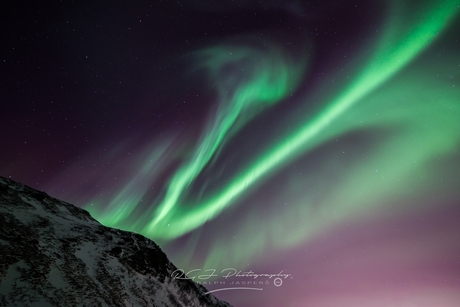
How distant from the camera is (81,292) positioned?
29.5 m

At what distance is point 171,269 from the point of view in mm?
58719

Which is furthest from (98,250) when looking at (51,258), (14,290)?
(14,290)

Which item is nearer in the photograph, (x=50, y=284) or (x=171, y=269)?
(x=50, y=284)

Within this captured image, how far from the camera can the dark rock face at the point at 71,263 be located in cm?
2570

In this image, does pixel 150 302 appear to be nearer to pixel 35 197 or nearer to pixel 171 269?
pixel 171 269

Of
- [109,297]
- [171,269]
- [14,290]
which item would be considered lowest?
[14,290]

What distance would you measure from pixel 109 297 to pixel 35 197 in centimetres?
3198

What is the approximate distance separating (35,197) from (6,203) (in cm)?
1191

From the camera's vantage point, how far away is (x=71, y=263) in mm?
33812

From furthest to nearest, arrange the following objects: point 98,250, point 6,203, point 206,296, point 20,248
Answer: point 206,296, point 98,250, point 6,203, point 20,248

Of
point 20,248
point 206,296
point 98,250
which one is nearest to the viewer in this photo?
point 20,248

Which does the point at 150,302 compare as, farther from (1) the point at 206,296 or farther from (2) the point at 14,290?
(1) the point at 206,296

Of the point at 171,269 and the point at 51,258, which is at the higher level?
the point at 171,269

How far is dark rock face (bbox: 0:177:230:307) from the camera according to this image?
2570 cm
